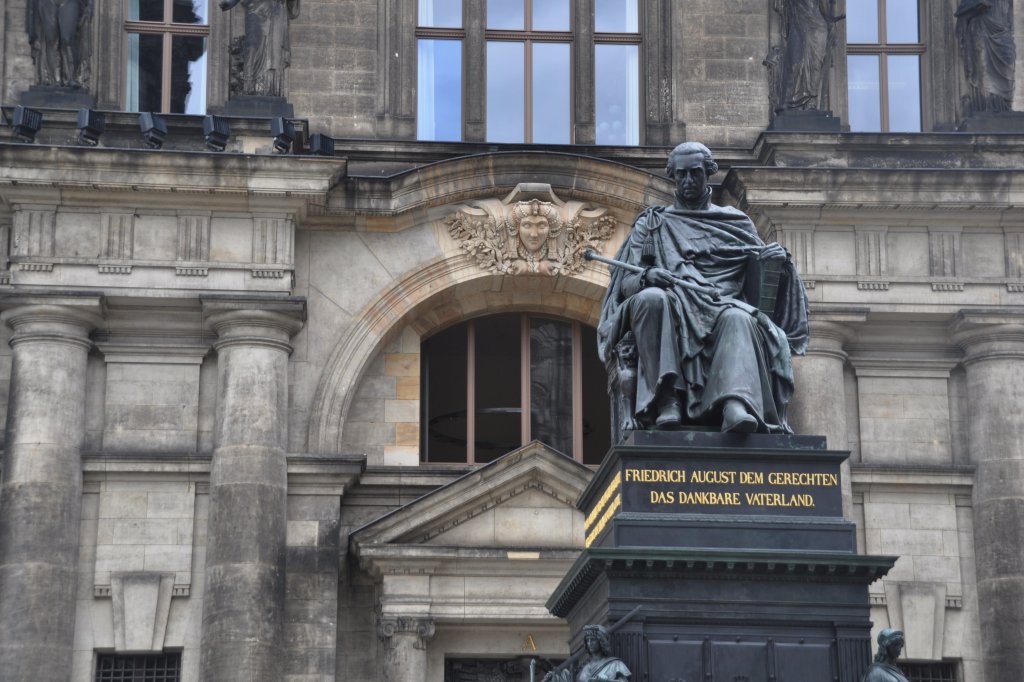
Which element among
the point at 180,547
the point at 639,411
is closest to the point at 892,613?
the point at 180,547

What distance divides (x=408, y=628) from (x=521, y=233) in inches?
171

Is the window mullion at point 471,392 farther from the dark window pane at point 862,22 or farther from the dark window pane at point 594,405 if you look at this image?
the dark window pane at point 862,22

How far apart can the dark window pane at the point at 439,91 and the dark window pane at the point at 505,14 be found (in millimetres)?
497

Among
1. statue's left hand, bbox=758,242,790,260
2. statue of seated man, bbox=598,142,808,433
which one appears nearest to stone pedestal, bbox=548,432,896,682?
statue of seated man, bbox=598,142,808,433

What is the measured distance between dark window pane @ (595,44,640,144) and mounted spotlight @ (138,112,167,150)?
4924 mm

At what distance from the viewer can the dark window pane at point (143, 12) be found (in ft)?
79.6

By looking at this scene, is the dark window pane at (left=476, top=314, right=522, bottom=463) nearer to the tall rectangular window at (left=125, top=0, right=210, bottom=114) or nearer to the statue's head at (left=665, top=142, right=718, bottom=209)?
the tall rectangular window at (left=125, top=0, right=210, bottom=114)

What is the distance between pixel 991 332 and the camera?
75.1 feet

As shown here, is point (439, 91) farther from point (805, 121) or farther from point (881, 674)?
point (881, 674)

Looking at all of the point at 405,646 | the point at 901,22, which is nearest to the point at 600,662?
the point at 405,646

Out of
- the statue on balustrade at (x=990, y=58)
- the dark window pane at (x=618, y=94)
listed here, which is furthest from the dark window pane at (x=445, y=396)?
the statue on balustrade at (x=990, y=58)

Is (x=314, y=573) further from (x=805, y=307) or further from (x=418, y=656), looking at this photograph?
(x=805, y=307)

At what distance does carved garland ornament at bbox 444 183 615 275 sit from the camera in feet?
76.3

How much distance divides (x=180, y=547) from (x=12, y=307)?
2930 millimetres
